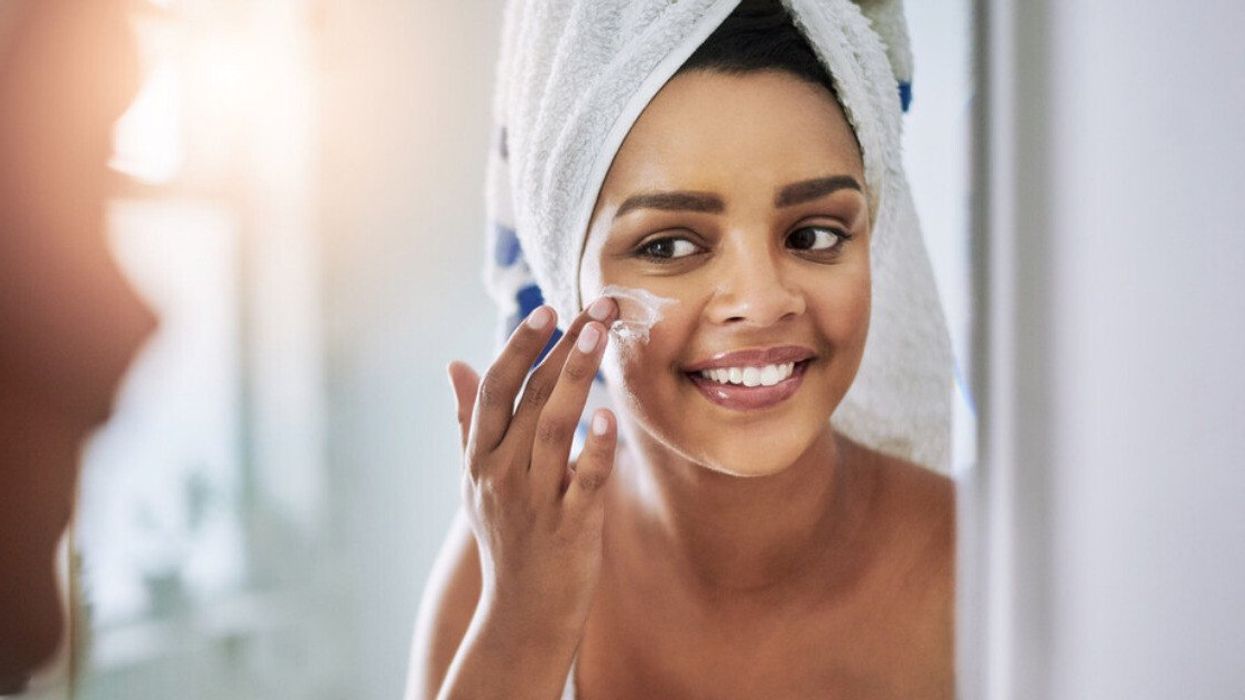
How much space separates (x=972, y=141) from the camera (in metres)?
0.58

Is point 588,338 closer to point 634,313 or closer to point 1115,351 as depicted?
point 634,313

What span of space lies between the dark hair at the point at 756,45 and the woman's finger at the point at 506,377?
0.19 meters

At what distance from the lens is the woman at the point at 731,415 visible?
22.9 inches

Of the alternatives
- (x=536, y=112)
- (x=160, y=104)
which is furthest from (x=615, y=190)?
(x=160, y=104)

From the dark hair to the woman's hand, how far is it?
0.56 feet

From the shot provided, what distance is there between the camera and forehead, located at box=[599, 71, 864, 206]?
0.57 metres

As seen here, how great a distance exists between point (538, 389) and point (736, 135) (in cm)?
20

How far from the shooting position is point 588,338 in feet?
1.87

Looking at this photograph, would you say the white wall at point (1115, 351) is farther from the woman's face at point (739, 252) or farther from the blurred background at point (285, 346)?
the blurred background at point (285, 346)

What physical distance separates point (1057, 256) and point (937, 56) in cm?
16

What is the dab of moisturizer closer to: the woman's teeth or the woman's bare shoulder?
the woman's teeth

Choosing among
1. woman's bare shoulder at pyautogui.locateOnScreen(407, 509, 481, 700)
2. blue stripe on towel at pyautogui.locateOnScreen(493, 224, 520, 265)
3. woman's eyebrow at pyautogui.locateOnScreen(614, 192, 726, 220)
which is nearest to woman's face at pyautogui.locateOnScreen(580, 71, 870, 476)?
woman's eyebrow at pyautogui.locateOnScreen(614, 192, 726, 220)

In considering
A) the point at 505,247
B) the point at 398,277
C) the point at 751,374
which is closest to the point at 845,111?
the point at 751,374

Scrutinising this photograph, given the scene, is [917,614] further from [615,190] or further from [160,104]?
[160,104]
